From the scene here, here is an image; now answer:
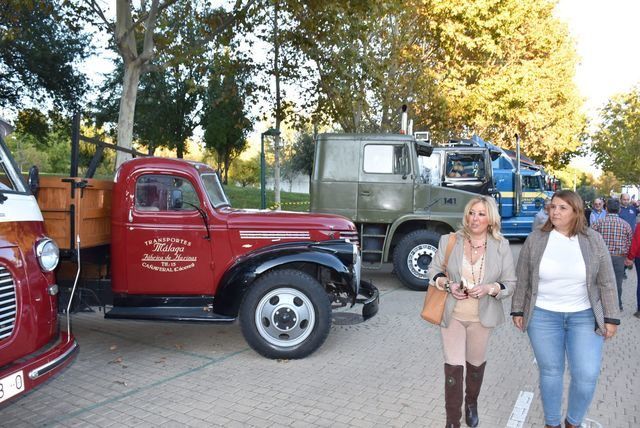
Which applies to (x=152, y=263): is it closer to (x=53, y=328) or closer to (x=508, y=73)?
(x=53, y=328)

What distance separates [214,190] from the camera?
6.04 meters

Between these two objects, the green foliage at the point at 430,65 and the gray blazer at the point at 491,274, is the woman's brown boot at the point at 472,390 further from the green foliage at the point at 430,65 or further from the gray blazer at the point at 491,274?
the green foliage at the point at 430,65

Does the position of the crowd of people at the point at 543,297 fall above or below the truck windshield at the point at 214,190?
below

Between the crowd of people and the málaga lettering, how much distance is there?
9.23 feet

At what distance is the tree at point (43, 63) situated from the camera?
18.4m

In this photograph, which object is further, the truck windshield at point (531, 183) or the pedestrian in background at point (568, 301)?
the truck windshield at point (531, 183)

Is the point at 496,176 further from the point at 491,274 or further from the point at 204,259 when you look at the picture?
the point at 491,274

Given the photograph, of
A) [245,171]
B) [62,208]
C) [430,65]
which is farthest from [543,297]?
[245,171]

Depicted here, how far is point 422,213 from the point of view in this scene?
30.8 feet

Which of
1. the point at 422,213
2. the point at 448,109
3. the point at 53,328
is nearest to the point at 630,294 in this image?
the point at 422,213

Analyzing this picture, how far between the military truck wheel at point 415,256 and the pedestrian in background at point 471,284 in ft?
18.3

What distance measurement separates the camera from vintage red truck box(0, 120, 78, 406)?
11.0 feet

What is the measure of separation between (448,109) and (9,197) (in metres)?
18.4

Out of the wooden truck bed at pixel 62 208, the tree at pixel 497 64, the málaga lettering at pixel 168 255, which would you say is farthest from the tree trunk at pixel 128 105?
the tree at pixel 497 64
